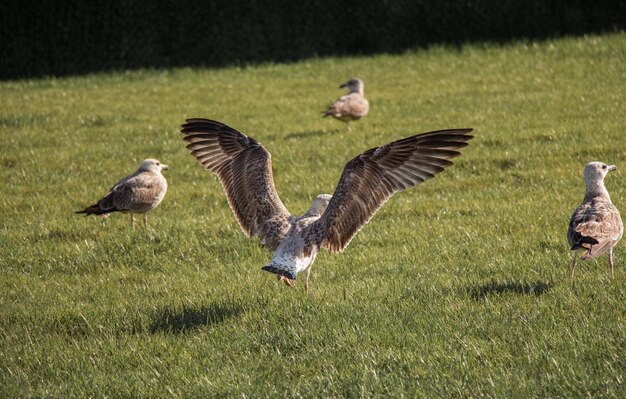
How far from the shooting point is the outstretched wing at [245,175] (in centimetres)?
819

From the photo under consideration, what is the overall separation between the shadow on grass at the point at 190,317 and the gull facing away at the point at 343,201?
2.00 feet

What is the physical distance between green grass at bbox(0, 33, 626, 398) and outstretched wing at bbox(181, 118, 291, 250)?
0.58 metres

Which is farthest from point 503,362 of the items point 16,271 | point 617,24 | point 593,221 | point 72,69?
point 72,69

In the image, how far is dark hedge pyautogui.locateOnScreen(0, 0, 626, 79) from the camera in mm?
26297

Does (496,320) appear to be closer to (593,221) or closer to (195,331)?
(593,221)

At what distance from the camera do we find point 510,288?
25.0 ft

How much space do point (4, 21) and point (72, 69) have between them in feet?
8.98

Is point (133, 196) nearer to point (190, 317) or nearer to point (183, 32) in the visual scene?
point (190, 317)

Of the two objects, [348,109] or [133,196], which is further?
[348,109]

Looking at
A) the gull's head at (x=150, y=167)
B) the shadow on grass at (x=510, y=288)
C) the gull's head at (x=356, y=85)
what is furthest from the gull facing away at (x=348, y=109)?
the shadow on grass at (x=510, y=288)

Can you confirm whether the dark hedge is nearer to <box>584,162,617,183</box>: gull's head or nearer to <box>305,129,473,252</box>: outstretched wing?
<box>584,162,617,183</box>: gull's head

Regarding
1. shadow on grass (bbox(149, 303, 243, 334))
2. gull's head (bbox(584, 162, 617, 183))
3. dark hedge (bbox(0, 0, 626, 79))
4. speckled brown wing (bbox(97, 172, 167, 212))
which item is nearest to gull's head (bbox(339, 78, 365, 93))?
speckled brown wing (bbox(97, 172, 167, 212))

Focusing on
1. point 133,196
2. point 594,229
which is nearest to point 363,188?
point 594,229

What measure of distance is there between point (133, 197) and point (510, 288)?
16.4 ft
